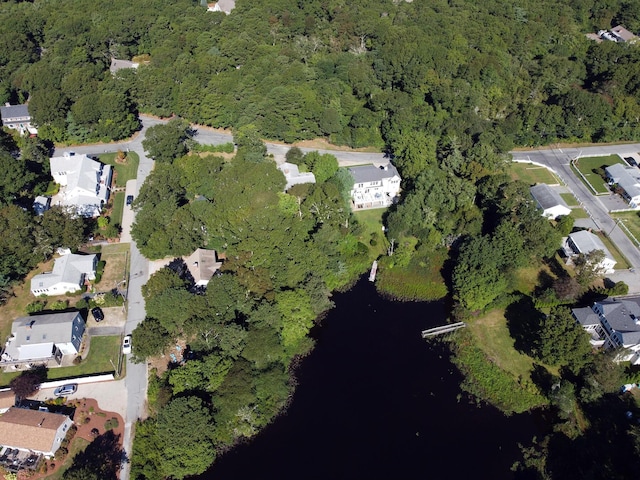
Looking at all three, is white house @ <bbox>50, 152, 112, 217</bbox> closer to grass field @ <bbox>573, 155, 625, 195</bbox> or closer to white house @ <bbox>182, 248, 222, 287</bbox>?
white house @ <bbox>182, 248, 222, 287</bbox>

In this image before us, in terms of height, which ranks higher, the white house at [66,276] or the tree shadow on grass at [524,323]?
the tree shadow on grass at [524,323]

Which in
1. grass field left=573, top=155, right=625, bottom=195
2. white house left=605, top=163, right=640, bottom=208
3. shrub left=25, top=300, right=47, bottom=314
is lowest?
shrub left=25, top=300, right=47, bottom=314

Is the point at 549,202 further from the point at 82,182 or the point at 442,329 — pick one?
the point at 82,182

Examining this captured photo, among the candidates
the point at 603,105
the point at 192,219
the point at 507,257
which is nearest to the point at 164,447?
the point at 192,219

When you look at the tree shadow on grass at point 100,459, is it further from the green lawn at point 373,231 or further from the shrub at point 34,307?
the green lawn at point 373,231

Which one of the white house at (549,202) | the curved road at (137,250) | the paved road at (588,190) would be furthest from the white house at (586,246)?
the curved road at (137,250)

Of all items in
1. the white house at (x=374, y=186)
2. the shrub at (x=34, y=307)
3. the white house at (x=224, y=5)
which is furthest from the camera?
the white house at (x=224, y=5)

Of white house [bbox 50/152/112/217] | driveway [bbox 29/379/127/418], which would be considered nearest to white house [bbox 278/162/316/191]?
white house [bbox 50/152/112/217]
